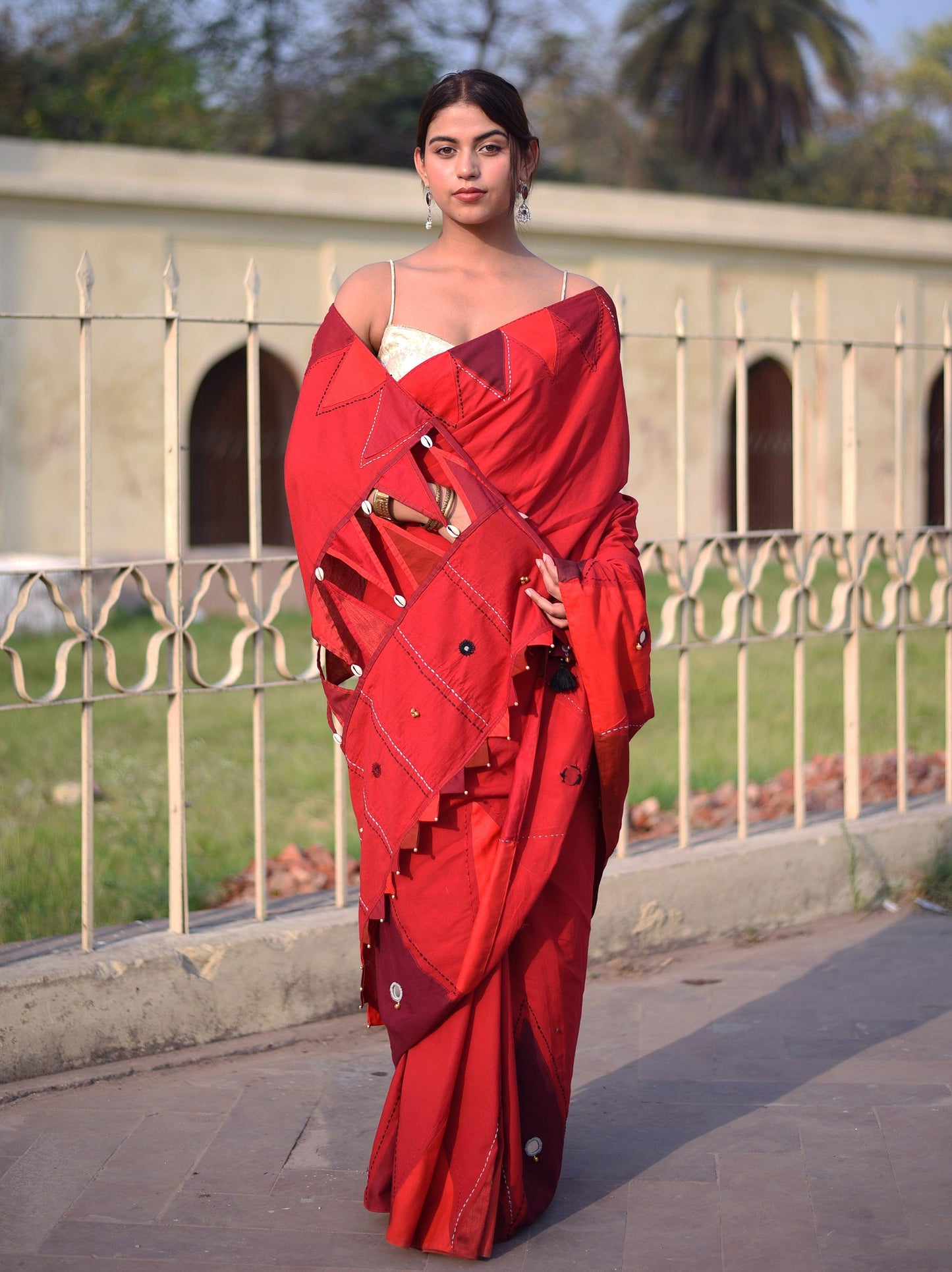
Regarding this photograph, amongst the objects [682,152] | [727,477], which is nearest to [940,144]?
[682,152]

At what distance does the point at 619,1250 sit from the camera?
2.41 meters

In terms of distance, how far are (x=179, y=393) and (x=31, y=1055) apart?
153 centimetres

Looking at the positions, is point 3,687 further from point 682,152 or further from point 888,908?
point 682,152

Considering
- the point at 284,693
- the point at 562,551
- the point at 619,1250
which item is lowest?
the point at 619,1250

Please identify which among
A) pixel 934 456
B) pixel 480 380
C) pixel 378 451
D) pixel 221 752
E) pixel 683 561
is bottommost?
pixel 221 752

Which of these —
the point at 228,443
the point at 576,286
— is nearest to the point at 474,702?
the point at 576,286

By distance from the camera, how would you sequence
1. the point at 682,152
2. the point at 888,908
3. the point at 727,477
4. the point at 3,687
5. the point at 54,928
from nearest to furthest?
the point at 54,928 < the point at 888,908 < the point at 3,687 < the point at 727,477 < the point at 682,152

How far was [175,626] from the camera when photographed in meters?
3.38

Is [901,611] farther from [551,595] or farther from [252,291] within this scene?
[551,595]

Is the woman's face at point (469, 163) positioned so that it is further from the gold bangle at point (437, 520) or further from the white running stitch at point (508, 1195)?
the white running stitch at point (508, 1195)

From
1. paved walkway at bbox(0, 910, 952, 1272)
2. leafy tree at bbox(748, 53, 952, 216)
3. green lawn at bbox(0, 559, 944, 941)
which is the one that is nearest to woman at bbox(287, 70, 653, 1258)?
paved walkway at bbox(0, 910, 952, 1272)

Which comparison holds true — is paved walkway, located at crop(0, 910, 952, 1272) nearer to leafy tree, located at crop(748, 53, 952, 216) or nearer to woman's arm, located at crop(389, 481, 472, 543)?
woman's arm, located at crop(389, 481, 472, 543)

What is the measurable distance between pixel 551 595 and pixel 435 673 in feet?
0.77

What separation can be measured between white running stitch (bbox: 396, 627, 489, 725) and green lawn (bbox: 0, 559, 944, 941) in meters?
2.15
